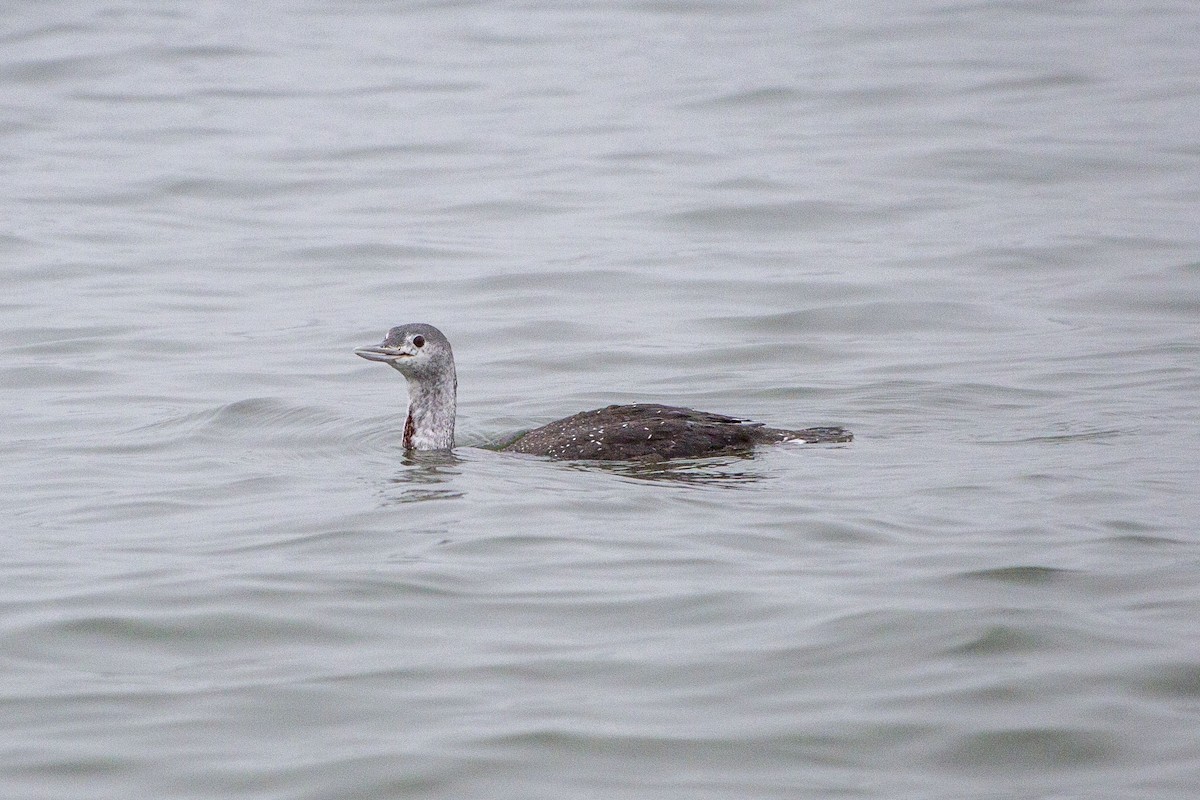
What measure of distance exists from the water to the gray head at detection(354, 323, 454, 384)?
0.49 m

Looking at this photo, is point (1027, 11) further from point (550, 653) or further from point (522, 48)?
point (550, 653)

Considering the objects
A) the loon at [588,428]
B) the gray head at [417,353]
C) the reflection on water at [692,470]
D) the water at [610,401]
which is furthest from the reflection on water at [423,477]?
the reflection on water at [692,470]

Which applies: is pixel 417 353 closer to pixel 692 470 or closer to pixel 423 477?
pixel 423 477

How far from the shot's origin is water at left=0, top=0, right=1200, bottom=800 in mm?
5902

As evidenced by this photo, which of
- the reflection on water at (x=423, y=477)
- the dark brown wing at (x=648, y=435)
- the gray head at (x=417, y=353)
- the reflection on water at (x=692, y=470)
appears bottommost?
the reflection on water at (x=423, y=477)

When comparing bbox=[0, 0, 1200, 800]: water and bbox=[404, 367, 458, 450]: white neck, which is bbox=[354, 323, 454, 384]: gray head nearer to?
bbox=[404, 367, 458, 450]: white neck

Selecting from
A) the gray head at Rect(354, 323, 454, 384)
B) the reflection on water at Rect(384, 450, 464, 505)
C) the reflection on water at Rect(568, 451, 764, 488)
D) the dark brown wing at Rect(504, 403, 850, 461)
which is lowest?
the reflection on water at Rect(384, 450, 464, 505)

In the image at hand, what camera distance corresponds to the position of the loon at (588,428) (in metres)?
9.54

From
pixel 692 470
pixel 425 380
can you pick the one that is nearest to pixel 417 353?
pixel 425 380

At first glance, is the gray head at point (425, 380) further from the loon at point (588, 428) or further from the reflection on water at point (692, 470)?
the reflection on water at point (692, 470)

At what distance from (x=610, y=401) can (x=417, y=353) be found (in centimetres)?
161

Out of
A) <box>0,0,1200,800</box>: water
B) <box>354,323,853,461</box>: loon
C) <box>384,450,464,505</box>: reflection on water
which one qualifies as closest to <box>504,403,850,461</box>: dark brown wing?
<box>354,323,853,461</box>: loon

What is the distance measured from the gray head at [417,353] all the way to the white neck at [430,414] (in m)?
0.04

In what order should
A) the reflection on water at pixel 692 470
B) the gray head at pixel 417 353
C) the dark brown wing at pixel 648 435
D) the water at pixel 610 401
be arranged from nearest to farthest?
the water at pixel 610 401, the reflection on water at pixel 692 470, the dark brown wing at pixel 648 435, the gray head at pixel 417 353
